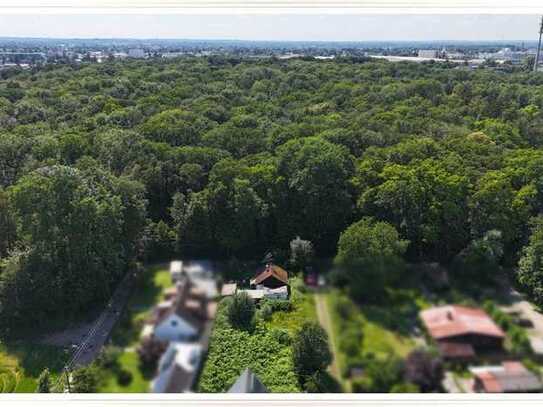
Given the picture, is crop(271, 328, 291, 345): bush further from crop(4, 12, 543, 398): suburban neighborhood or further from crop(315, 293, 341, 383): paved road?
crop(315, 293, 341, 383): paved road

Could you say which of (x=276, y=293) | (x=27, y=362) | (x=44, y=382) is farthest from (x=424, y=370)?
(x=27, y=362)

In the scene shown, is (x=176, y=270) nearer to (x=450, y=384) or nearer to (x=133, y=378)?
(x=133, y=378)

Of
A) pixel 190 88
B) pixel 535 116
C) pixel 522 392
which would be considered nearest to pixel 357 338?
pixel 522 392

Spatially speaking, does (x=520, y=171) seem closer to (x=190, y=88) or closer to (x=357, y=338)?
(x=357, y=338)

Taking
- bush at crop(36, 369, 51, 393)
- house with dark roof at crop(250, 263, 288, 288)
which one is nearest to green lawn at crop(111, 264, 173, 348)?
bush at crop(36, 369, 51, 393)
